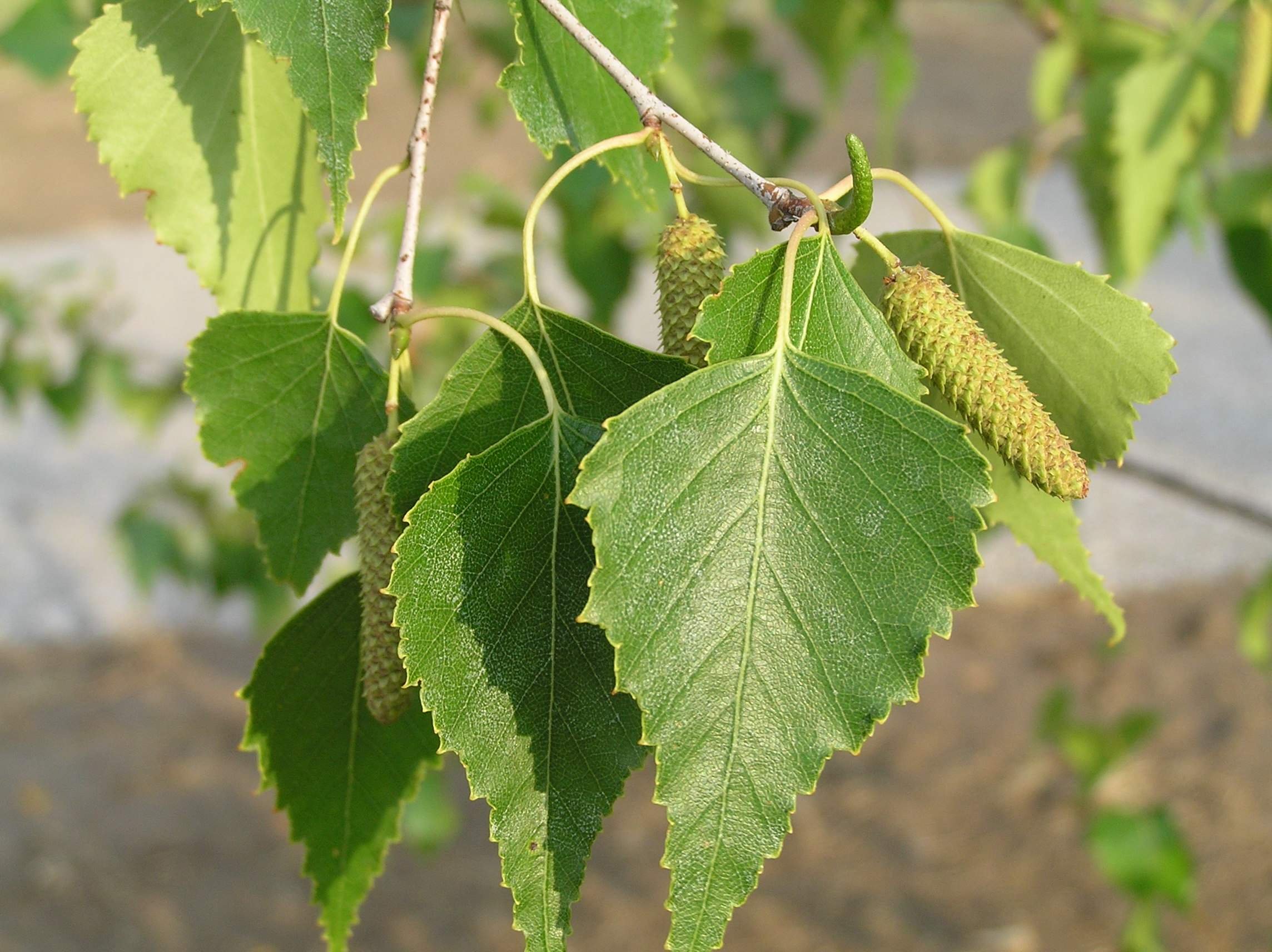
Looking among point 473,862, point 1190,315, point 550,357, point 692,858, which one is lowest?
point 1190,315

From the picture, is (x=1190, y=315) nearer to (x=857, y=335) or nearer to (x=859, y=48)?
(x=859, y=48)

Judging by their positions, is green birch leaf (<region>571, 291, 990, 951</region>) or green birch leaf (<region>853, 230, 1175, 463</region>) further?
green birch leaf (<region>853, 230, 1175, 463</region>)

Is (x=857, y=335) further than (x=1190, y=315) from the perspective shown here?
No

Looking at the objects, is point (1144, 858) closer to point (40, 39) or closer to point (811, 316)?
point (811, 316)

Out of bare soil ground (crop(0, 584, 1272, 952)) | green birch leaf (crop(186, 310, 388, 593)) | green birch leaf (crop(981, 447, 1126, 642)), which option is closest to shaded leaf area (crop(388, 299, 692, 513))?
green birch leaf (crop(186, 310, 388, 593))

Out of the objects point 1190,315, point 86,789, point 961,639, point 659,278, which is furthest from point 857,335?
point 1190,315

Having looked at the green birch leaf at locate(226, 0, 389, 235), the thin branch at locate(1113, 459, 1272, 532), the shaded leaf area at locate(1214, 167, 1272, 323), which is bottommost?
the thin branch at locate(1113, 459, 1272, 532)

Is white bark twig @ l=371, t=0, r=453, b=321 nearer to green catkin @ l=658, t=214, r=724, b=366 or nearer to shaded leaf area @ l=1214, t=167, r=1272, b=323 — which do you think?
green catkin @ l=658, t=214, r=724, b=366
